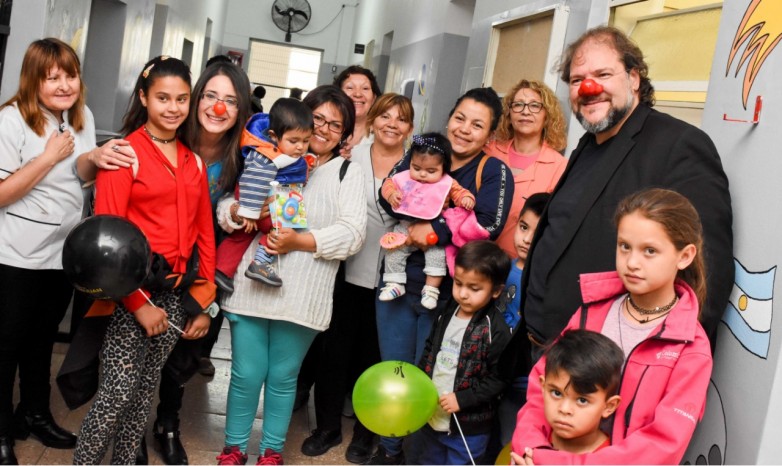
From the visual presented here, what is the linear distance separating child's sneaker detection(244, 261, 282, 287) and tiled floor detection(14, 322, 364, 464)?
34.6 inches

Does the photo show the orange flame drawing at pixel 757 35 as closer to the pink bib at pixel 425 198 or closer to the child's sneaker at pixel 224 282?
the pink bib at pixel 425 198

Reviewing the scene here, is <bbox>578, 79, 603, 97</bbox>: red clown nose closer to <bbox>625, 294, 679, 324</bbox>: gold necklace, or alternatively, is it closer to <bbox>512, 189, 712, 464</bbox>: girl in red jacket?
<bbox>512, 189, 712, 464</bbox>: girl in red jacket

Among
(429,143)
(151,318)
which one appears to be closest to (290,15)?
(429,143)

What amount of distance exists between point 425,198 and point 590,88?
37.8 inches

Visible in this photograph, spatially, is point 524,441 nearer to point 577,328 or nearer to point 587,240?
point 577,328

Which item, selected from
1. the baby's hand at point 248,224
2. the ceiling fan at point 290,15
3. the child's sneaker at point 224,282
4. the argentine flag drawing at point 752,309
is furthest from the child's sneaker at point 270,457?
the ceiling fan at point 290,15

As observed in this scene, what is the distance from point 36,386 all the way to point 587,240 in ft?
7.37

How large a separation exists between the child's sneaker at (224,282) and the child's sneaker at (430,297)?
746mm

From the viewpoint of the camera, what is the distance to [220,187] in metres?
3.10

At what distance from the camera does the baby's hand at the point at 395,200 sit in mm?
3215

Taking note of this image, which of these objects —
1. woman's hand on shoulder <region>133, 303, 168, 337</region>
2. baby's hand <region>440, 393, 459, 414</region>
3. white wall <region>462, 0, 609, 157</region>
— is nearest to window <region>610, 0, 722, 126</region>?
white wall <region>462, 0, 609, 157</region>

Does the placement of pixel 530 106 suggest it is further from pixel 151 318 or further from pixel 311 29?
pixel 311 29

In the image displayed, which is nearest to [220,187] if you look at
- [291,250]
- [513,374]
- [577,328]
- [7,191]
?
[291,250]

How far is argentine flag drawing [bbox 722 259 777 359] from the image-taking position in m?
1.93
